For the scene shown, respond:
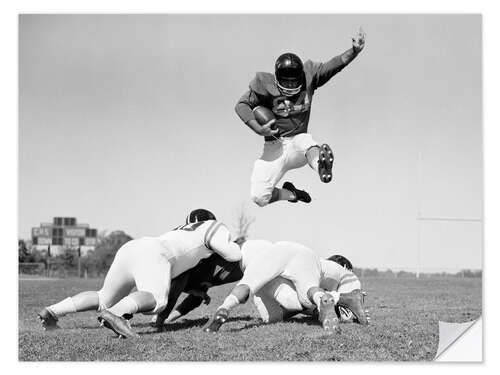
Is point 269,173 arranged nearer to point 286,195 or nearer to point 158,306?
point 286,195

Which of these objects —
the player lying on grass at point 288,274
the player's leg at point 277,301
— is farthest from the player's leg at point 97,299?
the player's leg at point 277,301

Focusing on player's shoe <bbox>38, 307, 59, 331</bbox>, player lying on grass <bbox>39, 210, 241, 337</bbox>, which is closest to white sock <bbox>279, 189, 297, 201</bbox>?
player lying on grass <bbox>39, 210, 241, 337</bbox>

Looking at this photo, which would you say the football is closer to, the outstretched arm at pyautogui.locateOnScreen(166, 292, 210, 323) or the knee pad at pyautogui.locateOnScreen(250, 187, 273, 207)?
the knee pad at pyautogui.locateOnScreen(250, 187, 273, 207)

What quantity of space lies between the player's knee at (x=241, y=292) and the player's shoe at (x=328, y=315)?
452 millimetres

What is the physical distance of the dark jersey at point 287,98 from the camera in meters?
4.88

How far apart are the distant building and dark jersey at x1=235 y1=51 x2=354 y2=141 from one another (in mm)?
1372

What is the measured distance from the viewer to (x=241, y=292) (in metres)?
4.66

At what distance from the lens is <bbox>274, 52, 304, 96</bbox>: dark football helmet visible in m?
4.80

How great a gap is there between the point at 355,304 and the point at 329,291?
0.24 m

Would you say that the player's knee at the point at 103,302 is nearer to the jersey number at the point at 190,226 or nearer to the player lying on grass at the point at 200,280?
the player lying on grass at the point at 200,280

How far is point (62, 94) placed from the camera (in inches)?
210

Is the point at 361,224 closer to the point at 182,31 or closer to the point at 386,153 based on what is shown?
the point at 386,153

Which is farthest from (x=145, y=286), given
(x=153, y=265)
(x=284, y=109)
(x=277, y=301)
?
(x=284, y=109)
